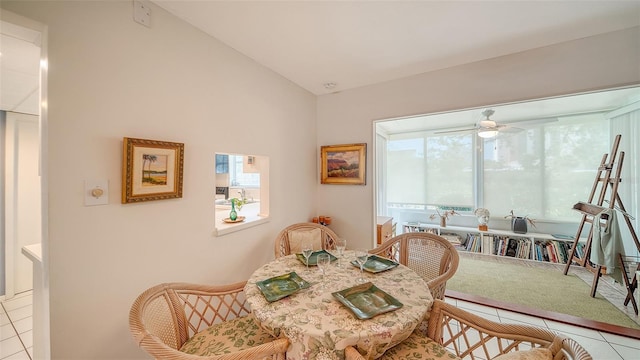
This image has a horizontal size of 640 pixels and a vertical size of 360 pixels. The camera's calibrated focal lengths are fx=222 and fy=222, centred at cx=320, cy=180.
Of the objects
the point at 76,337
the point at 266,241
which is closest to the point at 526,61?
the point at 266,241

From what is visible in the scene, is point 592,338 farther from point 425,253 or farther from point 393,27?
point 393,27

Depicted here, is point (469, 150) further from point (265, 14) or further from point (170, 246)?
point (170, 246)

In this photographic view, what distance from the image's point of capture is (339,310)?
1.05 m

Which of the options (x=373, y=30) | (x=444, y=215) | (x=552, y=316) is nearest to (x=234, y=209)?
(x=373, y=30)

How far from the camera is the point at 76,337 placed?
1139mm

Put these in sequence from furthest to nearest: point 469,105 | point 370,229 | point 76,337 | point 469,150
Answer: point 469,150 < point 370,229 < point 469,105 < point 76,337

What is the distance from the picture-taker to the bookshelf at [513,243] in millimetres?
3582

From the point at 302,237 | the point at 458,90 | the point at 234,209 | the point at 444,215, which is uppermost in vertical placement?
the point at 458,90

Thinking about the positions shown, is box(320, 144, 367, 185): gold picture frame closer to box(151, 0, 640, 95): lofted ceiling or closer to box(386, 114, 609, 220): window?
box(151, 0, 640, 95): lofted ceiling

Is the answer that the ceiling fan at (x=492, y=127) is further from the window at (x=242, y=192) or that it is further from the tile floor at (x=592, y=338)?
the window at (x=242, y=192)

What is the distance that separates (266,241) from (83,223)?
1428 millimetres

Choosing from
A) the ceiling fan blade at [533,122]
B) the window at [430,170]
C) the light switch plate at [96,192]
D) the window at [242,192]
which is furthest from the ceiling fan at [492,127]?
the light switch plate at [96,192]

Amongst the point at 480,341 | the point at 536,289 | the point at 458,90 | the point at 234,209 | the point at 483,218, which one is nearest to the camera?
the point at 480,341

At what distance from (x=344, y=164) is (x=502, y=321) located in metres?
2.23
